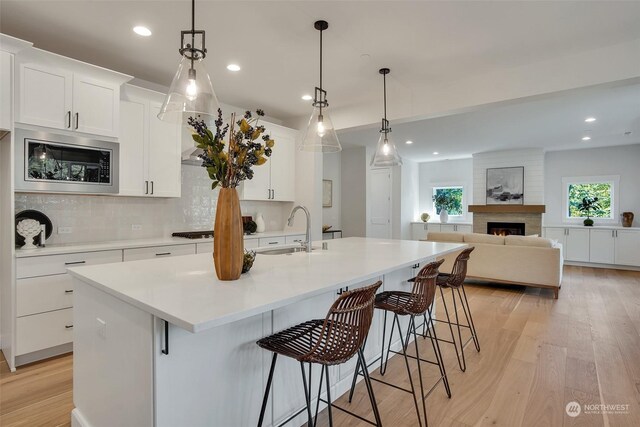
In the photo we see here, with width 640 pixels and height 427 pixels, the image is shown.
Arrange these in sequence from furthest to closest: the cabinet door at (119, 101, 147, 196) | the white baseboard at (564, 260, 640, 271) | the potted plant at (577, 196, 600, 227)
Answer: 1. the potted plant at (577, 196, 600, 227)
2. the white baseboard at (564, 260, 640, 271)
3. the cabinet door at (119, 101, 147, 196)

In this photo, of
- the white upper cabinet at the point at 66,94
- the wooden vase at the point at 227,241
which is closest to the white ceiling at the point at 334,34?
the white upper cabinet at the point at 66,94

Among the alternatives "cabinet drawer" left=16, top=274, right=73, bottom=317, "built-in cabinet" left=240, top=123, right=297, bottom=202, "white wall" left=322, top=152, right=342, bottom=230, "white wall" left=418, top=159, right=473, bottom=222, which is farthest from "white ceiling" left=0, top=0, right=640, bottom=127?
"white wall" left=418, top=159, right=473, bottom=222

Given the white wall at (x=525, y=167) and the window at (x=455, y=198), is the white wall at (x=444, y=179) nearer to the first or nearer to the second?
the window at (x=455, y=198)

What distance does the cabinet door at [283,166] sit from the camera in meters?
4.91

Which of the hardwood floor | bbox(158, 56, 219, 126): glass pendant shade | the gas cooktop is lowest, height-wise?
the hardwood floor

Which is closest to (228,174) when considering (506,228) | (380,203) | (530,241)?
(530,241)

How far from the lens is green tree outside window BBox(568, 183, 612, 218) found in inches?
292

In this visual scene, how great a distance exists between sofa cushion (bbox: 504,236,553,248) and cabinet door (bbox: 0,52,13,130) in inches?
227

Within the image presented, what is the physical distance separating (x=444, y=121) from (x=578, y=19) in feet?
9.34

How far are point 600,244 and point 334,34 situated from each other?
288 inches

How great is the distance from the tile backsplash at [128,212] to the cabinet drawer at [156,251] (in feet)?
1.84

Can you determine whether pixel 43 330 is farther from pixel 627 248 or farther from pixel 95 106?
pixel 627 248

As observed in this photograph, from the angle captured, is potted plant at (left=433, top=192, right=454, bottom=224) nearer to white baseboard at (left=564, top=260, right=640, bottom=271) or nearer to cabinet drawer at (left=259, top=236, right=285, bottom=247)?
white baseboard at (left=564, top=260, right=640, bottom=271)

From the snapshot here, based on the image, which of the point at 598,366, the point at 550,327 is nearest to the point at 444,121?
the point at 550,327
